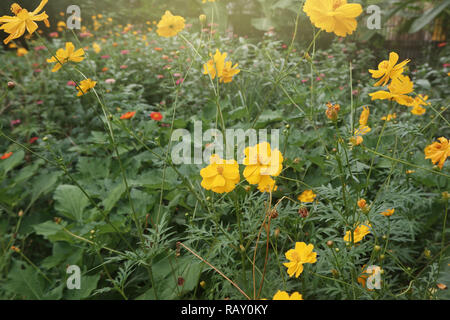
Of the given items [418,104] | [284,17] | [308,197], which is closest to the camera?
[418,104]

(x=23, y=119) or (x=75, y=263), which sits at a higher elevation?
(x=23, y=119)

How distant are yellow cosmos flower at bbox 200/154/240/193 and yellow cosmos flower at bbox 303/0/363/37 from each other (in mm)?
326

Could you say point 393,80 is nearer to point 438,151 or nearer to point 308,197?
point 438,151

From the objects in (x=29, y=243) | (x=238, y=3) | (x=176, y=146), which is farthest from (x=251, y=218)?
(x=238, y=3)

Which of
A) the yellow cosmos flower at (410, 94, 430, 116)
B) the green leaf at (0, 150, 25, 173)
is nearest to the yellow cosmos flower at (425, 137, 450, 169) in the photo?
the yellow cosmos flower at (410, 94, 430, 116)

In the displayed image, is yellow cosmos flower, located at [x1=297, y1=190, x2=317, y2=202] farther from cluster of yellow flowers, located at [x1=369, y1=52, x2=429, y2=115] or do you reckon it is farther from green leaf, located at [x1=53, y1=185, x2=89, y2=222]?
green leaf, located at [x1=53, y1=185, x2=89, y2=222]

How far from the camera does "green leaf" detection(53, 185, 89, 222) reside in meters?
1.16

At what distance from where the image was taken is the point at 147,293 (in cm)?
92

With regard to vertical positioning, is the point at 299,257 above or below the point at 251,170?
below

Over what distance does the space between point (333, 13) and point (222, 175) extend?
0.37 meters

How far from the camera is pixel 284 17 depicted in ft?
13.8

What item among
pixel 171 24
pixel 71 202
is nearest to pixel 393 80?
pixel 171 24
